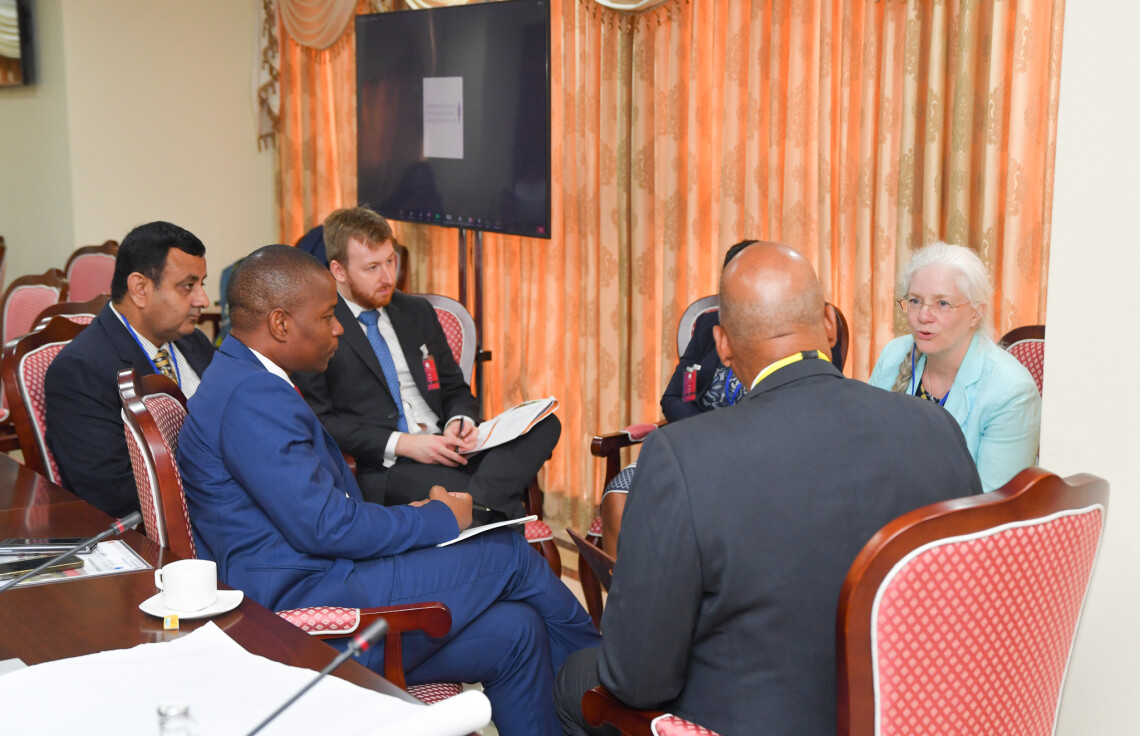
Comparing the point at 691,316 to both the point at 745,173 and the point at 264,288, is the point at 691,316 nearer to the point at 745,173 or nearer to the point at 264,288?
the point at 745,173

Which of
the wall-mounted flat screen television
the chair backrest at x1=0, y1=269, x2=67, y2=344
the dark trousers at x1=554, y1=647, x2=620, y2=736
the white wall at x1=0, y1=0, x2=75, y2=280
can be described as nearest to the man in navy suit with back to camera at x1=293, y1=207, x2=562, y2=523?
the dark trousers at x1=554, y1=647, x2=620, y2=736

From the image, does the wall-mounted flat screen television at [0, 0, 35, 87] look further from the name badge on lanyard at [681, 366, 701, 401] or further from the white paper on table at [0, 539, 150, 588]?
the white paper on table at [0, 539, 150, 588]

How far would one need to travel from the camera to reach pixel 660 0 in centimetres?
389

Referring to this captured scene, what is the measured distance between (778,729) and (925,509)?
0.43 m

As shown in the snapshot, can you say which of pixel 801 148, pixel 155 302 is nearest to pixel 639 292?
pixel 801 148

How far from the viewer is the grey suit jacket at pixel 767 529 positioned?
140cm

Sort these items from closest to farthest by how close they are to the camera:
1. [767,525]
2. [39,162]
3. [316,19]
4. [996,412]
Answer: [767,525], [996,412], [316,19], [39,162]

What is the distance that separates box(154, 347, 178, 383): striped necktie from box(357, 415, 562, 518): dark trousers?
65 centimetres

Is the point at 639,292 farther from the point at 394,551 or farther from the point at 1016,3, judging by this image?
the point at 394,551

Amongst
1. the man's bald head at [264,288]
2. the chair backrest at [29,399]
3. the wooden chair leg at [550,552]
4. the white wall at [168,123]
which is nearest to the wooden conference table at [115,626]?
the man's bald head at [264,288]

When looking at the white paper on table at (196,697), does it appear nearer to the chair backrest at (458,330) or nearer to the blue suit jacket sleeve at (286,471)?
the blue suit jacket sleeve at (286,471)

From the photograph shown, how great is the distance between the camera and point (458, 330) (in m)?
3.83

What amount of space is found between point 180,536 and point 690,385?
184cm

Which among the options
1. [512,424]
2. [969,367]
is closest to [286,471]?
[512,424]
